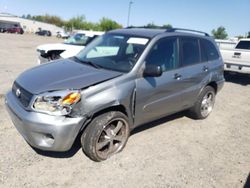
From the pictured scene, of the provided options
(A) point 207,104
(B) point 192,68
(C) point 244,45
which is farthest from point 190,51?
(C) point 244,45

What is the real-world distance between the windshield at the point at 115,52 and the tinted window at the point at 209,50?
5.91ft

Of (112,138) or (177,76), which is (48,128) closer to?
(112,138)

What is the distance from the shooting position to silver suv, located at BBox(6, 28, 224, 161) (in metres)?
3.38

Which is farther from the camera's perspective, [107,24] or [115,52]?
[107,24]

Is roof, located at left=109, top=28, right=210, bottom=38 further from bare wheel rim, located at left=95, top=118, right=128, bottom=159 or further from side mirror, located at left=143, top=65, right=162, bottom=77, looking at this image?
bare wheel rim, located at left=95, top=118, right=128, bottom=159

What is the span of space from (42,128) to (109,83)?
1048 millimetres

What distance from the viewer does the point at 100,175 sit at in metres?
3.55

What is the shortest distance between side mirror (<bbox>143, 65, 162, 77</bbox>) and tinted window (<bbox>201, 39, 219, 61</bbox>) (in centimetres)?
194

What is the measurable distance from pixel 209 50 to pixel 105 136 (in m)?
3.27

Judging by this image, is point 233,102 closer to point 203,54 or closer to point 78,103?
point 203,54

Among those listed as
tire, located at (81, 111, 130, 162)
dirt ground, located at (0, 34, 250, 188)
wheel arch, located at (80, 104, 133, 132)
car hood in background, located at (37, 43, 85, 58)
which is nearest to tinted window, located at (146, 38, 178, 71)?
wheel arch, located at (80, 104, 133, 132)

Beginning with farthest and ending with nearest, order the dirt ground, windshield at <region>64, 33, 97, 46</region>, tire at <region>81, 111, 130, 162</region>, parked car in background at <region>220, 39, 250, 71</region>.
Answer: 1. windshield at <region>64, 33, 97, 46</region>
2. parked car in background at <region>220, 39, 250, 71</region>
3. tire at <region>81, 111, 130, 162</region>
4. the dirt ground

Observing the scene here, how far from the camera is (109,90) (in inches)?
144

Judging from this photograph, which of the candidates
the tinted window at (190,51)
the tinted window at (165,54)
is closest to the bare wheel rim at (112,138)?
the tinted window at (165,54)
